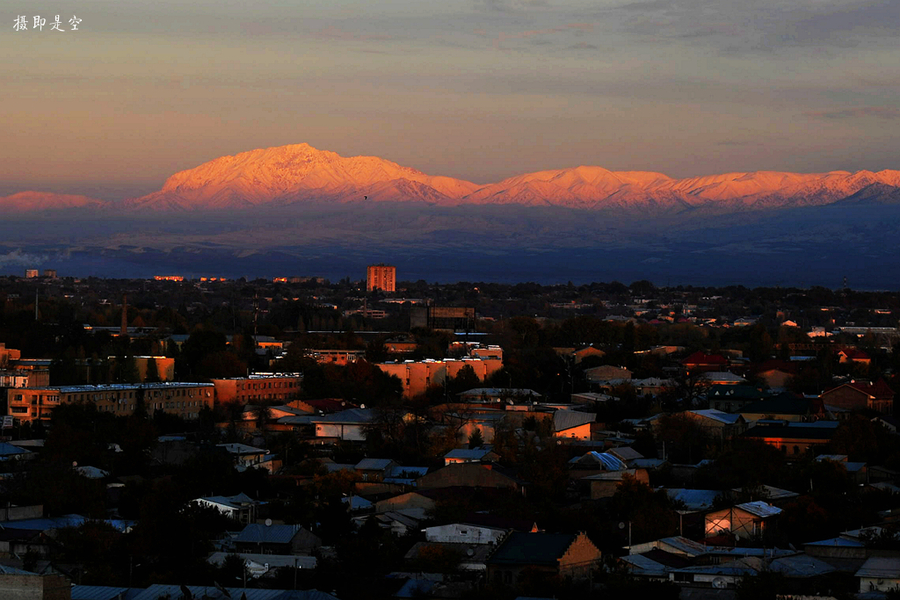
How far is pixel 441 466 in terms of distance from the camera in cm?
3825

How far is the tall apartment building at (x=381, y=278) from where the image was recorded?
183 metres

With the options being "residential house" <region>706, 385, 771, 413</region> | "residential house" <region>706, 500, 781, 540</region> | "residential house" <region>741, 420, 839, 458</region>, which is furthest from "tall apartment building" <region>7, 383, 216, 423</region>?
"residential house" <region>706, 500, 781, 540</region>

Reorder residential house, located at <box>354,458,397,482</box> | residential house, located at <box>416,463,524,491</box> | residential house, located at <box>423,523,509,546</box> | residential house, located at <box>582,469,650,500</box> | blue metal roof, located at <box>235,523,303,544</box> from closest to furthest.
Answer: blue metal roof, located at <box>235,523,303,544</box> < residential house, located at <box>423,523,509,546</box> < residential house, located at <box>582,469,650,500</box> < residential house, located at <box>416,463,524,491</box> < residential house, located at <box>354,458,397,482</box>

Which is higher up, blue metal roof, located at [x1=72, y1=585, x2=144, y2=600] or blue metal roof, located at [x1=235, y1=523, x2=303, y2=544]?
blue metal roof, located at [x1=72, y1=585, x2=144, y2=600]

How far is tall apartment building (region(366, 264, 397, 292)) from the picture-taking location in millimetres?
182625

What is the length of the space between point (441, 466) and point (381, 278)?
14634 cm

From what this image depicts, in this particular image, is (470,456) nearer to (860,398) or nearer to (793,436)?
(793,436)

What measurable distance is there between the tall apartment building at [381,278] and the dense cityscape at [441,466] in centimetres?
10207

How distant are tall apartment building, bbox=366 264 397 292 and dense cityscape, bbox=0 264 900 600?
102 meters

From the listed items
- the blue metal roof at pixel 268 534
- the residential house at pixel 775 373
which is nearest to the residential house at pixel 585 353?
the residential house at pixel 775 373

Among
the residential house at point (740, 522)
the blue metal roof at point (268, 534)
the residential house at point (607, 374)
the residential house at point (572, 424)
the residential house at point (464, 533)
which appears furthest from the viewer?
the residential house at point (607, 374)

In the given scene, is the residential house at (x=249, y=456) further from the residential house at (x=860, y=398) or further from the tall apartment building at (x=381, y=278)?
the tall apartment building at (x=381, y=278)

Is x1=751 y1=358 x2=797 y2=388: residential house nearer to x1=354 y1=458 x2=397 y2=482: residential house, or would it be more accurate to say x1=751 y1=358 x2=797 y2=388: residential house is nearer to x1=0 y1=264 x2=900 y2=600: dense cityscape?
x1=0 y1=264 x2=900 y2=600: dense cityscape

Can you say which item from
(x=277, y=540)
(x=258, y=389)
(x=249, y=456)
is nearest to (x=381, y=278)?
(x=258, y=389)
